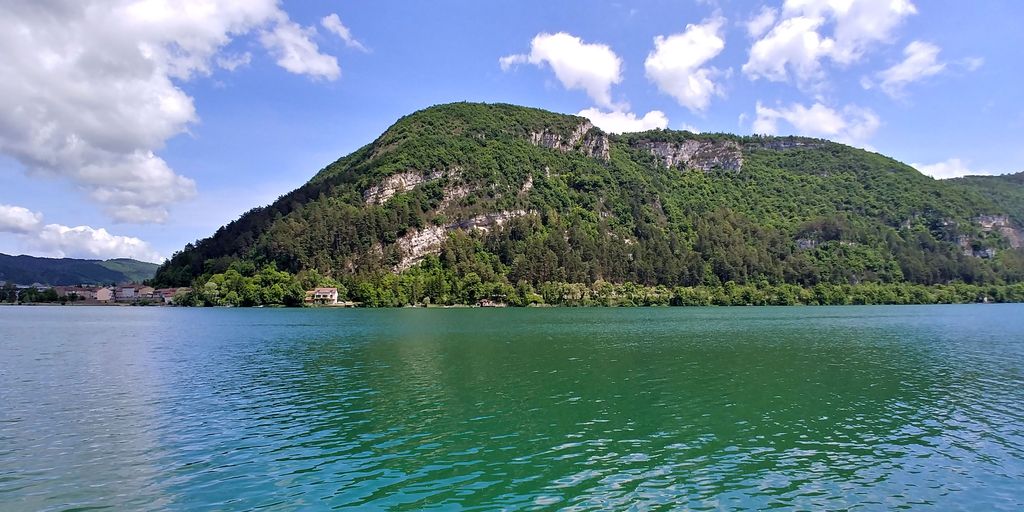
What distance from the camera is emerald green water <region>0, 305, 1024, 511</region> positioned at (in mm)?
16547

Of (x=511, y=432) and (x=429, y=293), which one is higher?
(x=429, y=293)

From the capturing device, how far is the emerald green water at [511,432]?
16547 mm

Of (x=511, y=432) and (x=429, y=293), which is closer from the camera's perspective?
(x=511, y=432)

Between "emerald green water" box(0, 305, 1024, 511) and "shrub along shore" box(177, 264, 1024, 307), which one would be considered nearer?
"emerald green water" box(0, 305, 1024, 511)

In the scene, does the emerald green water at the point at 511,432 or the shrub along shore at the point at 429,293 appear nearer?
the emerald green water at the point at 511,432

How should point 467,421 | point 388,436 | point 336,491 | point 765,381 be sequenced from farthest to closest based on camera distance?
1. point 765,381
2. point 467,421
3. point 388,436
4. point 336,491

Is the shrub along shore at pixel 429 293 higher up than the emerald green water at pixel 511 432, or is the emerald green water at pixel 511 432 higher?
the shrub along shore at pixel 429 293

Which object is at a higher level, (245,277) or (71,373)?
(245,277)

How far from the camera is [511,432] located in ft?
77.3

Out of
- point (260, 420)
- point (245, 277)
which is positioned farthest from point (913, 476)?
point (245, 277)

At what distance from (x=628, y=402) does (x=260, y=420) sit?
17426 mm

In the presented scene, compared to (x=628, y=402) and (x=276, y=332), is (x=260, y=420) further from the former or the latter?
(x=276, y=332)

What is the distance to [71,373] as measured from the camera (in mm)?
38688

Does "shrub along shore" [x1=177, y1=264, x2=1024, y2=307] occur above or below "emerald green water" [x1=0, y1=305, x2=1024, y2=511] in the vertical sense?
above
